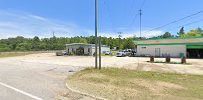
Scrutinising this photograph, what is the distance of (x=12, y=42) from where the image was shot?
131125 millimetres

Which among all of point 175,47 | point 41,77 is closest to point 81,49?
point 175,47

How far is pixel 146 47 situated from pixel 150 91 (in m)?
41.9

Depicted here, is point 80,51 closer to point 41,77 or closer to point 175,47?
point 175,47

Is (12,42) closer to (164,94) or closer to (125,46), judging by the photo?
(125,46)

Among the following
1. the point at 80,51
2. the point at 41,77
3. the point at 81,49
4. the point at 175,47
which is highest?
the point at 175,47

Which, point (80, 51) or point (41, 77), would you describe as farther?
point (80, 51)

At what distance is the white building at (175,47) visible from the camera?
42.2 m

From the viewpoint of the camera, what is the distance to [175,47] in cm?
4409

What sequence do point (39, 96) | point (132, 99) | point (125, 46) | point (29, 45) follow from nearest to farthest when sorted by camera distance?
→ point (132, 99) < point (39, 96) < point (125, 46) < point (29, 45)

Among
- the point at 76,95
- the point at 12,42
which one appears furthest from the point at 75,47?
the point at 12,42

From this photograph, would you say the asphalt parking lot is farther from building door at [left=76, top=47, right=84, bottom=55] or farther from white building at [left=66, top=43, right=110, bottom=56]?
building door at [left=76, top=47, right=84, bottom=55]

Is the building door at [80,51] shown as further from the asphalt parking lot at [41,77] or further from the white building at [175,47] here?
the asphalt parking lot at [41,77]

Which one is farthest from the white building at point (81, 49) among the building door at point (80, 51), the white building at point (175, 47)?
the white building at point (175, 47)

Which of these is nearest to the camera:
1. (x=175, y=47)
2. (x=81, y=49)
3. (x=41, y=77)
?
(x=41, y=77)
